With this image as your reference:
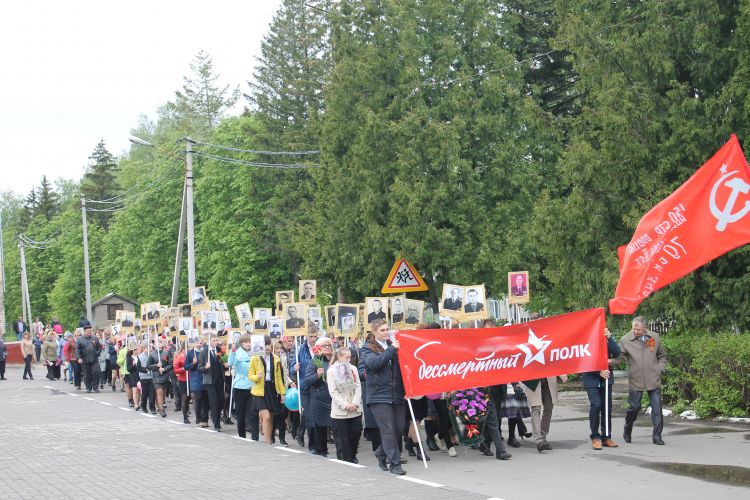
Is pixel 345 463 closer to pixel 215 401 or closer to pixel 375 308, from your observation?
pixel 215 401

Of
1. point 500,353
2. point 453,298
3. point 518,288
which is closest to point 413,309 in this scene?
point 453,298

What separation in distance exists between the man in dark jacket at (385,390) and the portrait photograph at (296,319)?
22.9ft

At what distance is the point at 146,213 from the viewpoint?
70625 millimetres

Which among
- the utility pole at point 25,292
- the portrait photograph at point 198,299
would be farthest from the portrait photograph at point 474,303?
the utility pole at point 25,292

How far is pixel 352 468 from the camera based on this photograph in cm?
1431

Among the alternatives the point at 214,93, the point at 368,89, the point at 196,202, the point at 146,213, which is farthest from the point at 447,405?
the point at 214,93

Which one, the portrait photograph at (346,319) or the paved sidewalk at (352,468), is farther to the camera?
the portrait photograph at (346,319)

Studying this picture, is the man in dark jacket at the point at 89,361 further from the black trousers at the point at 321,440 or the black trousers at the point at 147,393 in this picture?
the black trousers at the point at 321,440

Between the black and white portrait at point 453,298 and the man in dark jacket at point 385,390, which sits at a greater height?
the black and white portrait at point 453,298

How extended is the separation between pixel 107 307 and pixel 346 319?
40980mm

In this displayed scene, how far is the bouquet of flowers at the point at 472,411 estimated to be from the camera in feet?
49.3

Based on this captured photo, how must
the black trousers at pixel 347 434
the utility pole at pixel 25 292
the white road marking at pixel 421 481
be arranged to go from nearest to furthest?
the white road marking at pixel 421 481, the black trousers at pixel 347 434, the utility pole at pixel 25 292

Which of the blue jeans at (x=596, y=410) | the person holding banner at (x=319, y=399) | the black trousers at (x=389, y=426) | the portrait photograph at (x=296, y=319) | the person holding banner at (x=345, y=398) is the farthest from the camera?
the portrait photograph at (x=296, y=319)

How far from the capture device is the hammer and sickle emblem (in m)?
13.6
